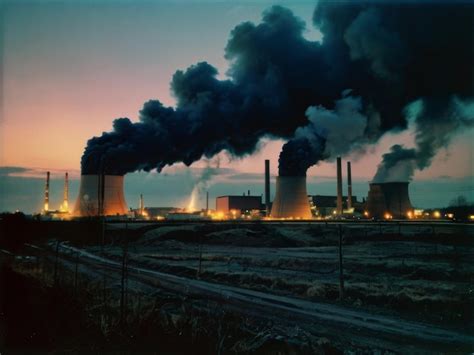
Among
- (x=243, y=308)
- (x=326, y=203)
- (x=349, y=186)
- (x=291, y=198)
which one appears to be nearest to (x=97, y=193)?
(x=291, y=198)

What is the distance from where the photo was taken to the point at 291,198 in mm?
55312

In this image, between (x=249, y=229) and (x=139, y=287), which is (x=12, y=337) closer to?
(x=139, y=287)

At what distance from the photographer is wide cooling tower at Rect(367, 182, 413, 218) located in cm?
6053

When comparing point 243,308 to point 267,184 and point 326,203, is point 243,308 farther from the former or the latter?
point 326,203

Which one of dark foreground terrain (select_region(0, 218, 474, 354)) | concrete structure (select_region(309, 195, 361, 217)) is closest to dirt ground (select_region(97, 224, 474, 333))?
dark foreground terrain (select_region(0, 218, 474, 354))

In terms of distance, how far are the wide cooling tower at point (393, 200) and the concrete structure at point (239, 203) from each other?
26.8 meters

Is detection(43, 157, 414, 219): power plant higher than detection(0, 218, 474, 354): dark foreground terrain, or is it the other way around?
detection(43, 157, 414, 219): power plant

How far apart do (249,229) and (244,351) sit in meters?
32.8

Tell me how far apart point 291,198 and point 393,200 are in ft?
54.1

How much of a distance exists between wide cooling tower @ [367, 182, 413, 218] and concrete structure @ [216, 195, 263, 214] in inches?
1056

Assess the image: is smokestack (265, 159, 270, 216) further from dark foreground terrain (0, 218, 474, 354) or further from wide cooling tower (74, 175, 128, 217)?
dark foreground terrain (0, 218, 474, 354)

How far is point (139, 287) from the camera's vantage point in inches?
582

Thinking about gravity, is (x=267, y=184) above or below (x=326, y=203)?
above

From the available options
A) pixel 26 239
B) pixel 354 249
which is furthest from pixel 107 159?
pixel 354 249
